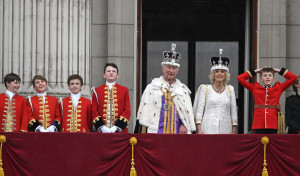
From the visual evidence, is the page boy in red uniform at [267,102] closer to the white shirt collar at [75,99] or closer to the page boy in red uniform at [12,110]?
the white shirt collar at [75,99]

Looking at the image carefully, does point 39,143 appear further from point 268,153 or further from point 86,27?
point 86,27

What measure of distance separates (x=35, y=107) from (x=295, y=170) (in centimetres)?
423

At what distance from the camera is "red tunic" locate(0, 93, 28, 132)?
1159 cm

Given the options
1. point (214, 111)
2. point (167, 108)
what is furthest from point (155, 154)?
point (214, 111)

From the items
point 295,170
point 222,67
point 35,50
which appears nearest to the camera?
point 295,170

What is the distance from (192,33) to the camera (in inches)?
714

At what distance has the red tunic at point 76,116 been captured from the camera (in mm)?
11562

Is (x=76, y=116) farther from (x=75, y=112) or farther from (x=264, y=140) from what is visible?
(x=264, y=140)

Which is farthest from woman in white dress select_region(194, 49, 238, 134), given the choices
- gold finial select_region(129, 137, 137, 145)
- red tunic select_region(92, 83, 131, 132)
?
gold finial select_region(129, 137, 137, 145)

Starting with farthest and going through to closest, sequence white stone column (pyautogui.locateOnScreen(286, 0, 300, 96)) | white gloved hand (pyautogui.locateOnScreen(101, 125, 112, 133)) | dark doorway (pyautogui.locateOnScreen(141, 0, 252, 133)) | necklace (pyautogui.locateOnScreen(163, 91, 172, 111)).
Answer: dark doorway (pyautogui.locateOnScreen(141, 0, 252, 133)) → white stone column (pyautogui.locateOnScreen(286, 0, 300, 96)) → necklace (pyautogui.locateOnScreen(163, 91, 172, 111)) → white gloved hand (pyautogui.locateOnScreen(101, 125, 112, 133))

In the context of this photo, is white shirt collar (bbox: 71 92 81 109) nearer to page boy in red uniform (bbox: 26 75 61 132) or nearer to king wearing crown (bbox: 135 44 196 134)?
page boy in red uniform (bbox: 26 75 61 132)

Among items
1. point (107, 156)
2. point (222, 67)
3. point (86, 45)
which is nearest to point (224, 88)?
point (222, 67)

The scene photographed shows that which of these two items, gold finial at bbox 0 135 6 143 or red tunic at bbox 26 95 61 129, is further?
red tunic at bbox 26 95 61 129

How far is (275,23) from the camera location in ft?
47.7
